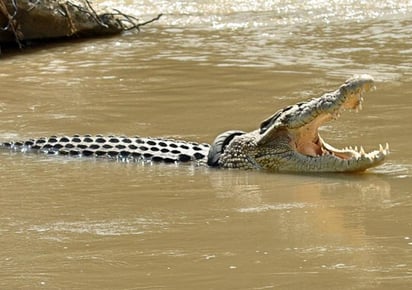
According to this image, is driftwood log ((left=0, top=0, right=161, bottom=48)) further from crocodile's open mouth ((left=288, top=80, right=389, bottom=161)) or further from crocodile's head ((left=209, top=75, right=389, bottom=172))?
crocodile's open mouth ((left=288, top=80, right=389, bottom=161))

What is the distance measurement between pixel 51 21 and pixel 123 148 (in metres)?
6.25

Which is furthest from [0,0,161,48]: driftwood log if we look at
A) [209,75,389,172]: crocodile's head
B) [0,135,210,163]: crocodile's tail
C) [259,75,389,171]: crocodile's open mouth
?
[259,75,389,171]: crocodile's open mouth

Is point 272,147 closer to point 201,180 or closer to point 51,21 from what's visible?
point 201,180

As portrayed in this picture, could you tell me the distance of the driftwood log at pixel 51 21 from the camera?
1249 cm

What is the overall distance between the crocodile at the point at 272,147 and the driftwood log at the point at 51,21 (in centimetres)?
546

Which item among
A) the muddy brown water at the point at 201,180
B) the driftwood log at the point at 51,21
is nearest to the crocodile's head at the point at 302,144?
the muddy brown water at the point at 201,180

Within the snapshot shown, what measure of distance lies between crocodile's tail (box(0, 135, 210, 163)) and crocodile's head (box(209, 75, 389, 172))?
0.20 m

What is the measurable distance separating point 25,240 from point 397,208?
5.97 ft

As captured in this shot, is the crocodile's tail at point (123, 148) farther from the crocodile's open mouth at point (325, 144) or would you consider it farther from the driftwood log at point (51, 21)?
the driftwood log at point (51, 21)

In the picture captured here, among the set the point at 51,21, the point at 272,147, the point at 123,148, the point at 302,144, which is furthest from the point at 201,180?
the point at 51,21

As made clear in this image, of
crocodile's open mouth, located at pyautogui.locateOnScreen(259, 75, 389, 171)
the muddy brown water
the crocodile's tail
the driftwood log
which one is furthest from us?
the driftwood log

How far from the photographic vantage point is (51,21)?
12.8 meters

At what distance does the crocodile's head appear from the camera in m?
6.08

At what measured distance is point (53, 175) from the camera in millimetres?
6355
